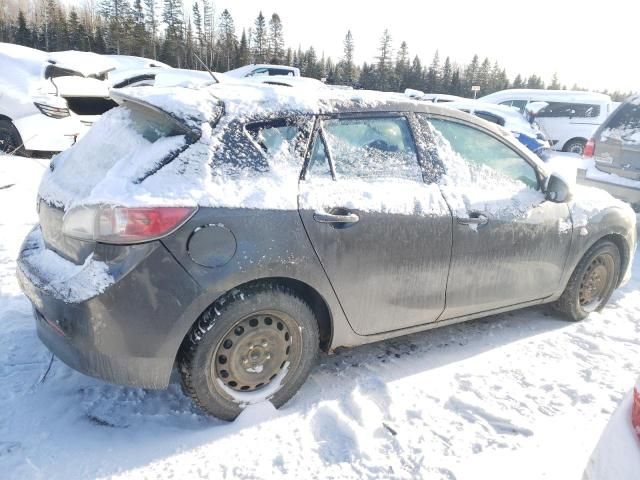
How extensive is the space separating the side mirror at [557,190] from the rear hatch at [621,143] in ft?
12.6

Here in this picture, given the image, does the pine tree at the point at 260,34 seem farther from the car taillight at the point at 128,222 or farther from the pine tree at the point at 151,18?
the car taillight at the point at 128,222

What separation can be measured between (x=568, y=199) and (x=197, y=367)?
2.72m

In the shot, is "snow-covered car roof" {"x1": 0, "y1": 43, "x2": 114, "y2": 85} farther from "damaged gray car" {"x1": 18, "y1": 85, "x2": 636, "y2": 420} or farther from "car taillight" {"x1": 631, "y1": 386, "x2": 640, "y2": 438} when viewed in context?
"car taillight" {"x1": 631, "y1": 386, "x2": 640, "y2": 438}

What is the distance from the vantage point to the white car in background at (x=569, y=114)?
15930 mm

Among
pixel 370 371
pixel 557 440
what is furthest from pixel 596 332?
pixel 370 371

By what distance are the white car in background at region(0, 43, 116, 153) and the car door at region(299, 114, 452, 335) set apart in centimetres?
604

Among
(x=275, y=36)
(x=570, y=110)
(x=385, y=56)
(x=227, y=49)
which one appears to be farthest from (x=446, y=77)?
(x=570, y=110)

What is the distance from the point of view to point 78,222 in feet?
7.06

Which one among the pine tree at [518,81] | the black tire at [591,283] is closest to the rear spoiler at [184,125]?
the black tire at [591,283]

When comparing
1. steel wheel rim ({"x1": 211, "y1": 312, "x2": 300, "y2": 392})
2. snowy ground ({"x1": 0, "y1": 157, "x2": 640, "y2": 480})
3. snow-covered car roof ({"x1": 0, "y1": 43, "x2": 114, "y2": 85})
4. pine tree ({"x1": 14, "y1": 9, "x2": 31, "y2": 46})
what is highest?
pine tree ({"x1": 14, "y1": 9, "x2": 31, "y2": 46})

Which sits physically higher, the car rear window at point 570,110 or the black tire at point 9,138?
the car rear window at point 570,110

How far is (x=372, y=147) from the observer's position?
279 cm

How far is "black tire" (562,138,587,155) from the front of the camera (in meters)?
16.2

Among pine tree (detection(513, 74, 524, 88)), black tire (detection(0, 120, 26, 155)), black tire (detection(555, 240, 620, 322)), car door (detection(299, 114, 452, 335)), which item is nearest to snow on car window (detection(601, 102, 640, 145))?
black tire (detection(555, 240, 620, 322))
